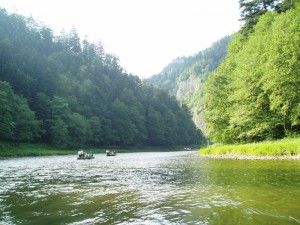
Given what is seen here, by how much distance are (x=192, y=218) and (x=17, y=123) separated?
64.7 meters

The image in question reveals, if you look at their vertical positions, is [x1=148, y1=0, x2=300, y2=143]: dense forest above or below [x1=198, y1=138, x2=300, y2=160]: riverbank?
above

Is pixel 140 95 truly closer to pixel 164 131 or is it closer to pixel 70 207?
pixel 164 131

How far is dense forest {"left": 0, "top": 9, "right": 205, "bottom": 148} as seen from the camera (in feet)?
259

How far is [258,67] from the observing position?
44.8 metres

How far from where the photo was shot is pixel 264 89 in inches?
1651

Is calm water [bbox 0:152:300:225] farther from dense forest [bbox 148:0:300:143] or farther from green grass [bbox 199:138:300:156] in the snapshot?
dense forest [bbox 148:0:300:143]

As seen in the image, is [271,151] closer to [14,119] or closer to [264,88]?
[264,88]

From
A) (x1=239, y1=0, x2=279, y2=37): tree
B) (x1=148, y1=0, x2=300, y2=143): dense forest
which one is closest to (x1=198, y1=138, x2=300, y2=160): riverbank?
(x1=148, y1=0, x2=300, y2=143): dense forest

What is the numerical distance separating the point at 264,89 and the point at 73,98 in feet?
251


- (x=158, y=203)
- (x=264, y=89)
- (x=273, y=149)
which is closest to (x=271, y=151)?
(x=273, y=149)

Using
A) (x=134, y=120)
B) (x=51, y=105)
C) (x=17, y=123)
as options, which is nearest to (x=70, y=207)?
(x=17, y=123)

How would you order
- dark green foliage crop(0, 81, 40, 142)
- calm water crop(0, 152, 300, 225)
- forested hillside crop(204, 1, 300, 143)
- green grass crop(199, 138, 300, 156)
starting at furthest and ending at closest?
1. dark green foliage crop(0, 81, 40, 142)
2. forested hillside crop(204, 1, 300, 143)
3. green grass crop(199, 138, 300, 156)
4. calm water crop(0, 152, 300, 225)

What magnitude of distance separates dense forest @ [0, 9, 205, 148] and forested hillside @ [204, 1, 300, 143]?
139ft

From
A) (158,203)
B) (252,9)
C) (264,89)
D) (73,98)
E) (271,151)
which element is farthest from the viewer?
(73,98)
